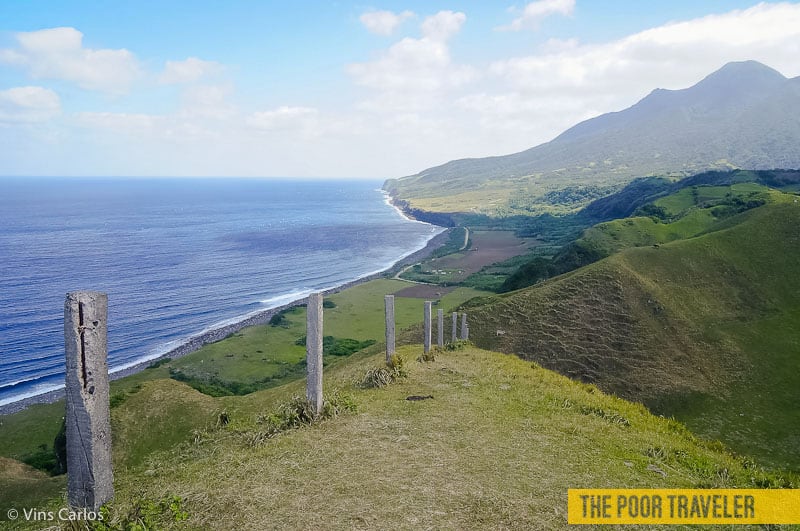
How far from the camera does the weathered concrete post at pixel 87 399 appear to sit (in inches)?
302

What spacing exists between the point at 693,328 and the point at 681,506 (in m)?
27.0

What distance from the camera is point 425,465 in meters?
10.0

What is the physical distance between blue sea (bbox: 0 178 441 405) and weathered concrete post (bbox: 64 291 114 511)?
42.6 meters

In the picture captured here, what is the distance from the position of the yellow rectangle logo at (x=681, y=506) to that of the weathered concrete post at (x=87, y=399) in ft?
25.0

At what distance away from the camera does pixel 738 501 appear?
31.5 ft

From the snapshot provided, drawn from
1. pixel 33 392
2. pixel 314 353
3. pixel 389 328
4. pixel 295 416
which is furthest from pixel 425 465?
pixel 33 392

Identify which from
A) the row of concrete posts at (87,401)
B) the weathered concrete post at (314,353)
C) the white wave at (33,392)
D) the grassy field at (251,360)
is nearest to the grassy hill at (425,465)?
the row of concrete posts at (87,401)

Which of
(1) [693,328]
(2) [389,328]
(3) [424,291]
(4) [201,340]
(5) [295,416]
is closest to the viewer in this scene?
(5) [295,416]

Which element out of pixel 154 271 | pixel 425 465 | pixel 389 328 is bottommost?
pixel 154 271

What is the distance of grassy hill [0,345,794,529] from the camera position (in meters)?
8.17

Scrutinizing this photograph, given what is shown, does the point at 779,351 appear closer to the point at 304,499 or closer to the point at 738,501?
the point at 738,501

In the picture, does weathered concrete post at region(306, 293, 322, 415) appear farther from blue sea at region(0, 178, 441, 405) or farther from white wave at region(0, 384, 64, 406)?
blue sea at region(0, 178, 441, 405)

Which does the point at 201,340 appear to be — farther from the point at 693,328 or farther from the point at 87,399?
the point at 87,399

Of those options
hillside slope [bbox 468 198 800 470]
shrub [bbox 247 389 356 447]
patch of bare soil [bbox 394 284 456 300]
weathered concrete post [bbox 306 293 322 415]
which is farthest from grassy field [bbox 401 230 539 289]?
weathered concrete post [bbox 306 293 322 415]
